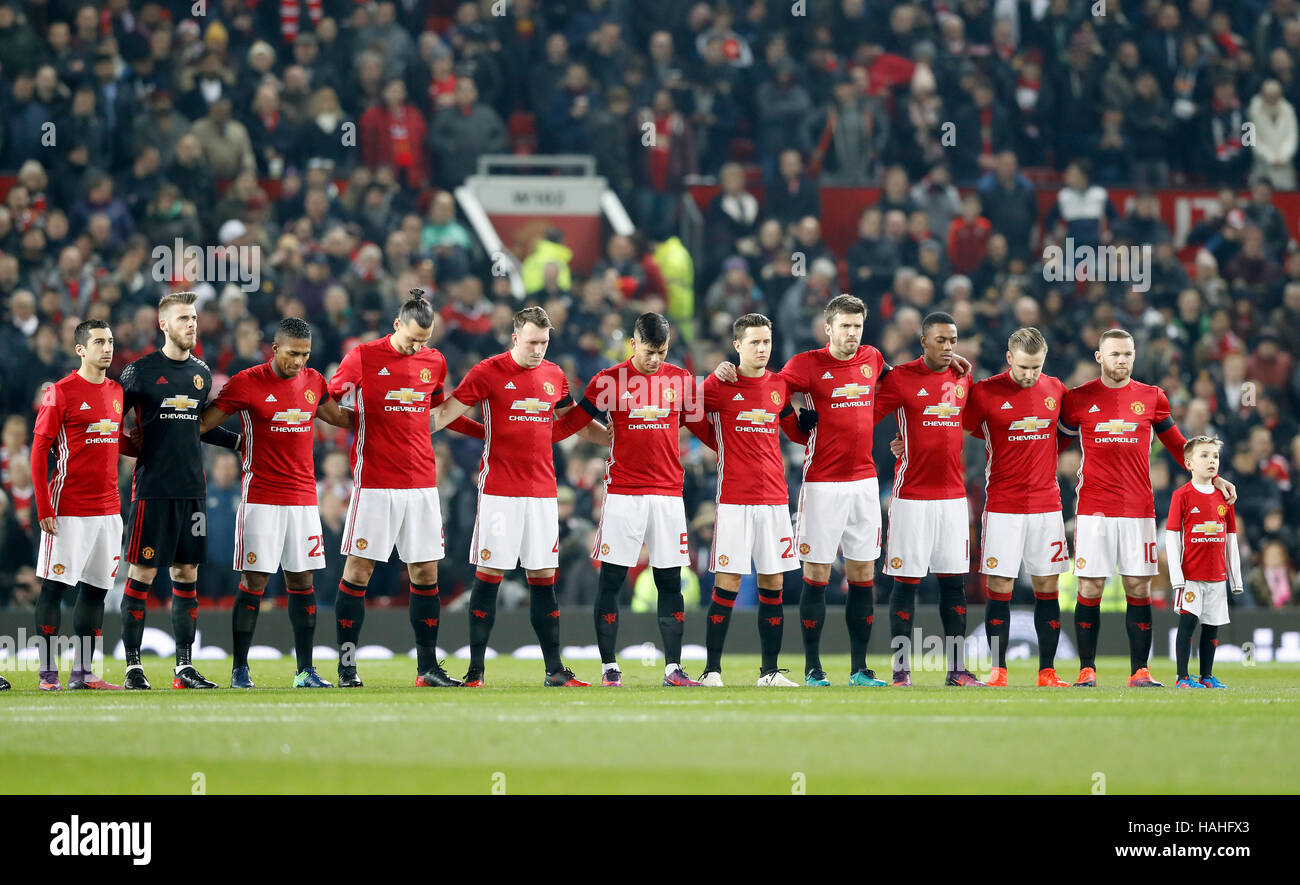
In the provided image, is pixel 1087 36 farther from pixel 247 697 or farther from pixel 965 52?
pixel 247 697

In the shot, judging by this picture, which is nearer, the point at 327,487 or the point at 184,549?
the point at 184,549

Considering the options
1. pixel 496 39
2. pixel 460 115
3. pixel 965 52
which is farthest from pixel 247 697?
pixel 965 52

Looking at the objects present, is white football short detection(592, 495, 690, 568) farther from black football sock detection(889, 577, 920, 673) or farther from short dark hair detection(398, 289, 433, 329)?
short dark hair detection(398, 289, 433, 329)

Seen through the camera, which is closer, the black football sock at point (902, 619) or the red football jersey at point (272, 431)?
the red football jersey at point (272, 431)

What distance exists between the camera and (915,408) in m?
11.4

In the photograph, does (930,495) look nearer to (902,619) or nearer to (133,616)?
(902,619)

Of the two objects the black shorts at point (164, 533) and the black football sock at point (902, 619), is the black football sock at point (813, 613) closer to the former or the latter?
the black football sock at point (902, 619)

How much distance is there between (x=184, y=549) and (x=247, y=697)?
1.38 meters

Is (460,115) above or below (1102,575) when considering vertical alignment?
above

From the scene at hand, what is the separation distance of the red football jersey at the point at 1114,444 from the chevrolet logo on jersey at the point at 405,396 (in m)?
4.66

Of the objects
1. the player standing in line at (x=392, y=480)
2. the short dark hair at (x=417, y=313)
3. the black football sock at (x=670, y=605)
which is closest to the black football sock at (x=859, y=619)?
the black football sock at (x=670, y=605)

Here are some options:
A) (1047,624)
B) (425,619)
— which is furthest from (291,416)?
(1047,624)

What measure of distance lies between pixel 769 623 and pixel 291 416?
356 cm

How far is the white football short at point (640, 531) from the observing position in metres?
10.9
